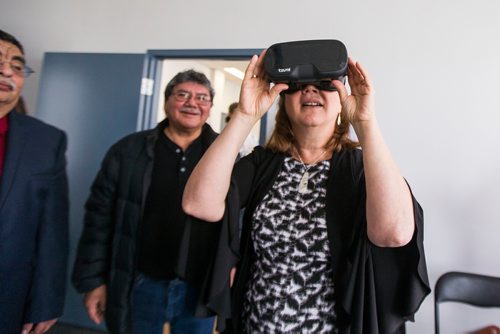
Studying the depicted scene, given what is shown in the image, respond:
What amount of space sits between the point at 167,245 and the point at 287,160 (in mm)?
693

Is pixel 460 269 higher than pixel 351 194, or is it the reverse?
pixel 351 194

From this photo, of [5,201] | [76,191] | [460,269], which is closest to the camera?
[5,201]

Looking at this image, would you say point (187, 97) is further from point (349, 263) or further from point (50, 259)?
point (349, 263)

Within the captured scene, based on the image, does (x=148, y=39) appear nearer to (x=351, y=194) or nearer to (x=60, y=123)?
(x=60, y=123)

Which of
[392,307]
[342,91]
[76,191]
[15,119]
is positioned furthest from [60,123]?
[392,307]

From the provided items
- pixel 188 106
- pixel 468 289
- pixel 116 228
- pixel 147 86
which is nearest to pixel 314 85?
pixel 188 106

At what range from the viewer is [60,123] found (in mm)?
2363

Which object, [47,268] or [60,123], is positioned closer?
[47,268]

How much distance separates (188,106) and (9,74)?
61 cm

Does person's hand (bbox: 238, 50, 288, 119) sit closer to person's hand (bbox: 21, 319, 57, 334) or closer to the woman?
the woman

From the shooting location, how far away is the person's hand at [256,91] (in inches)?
29.3

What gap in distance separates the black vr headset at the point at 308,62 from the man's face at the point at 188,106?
74cm

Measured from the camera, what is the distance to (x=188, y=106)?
1.41m

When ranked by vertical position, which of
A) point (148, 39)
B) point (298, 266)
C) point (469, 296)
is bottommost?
point (469, 296)
